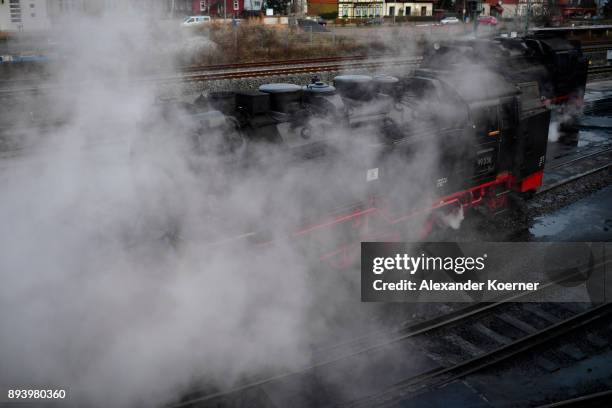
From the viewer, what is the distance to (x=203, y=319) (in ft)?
15.5

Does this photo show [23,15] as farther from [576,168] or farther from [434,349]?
Result: [576,168]

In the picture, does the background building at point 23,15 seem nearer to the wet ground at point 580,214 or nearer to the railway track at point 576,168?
the wet ground at point 580,214

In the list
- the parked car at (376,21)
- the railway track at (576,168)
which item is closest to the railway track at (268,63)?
the parked car at (376,21)

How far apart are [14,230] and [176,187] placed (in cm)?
123

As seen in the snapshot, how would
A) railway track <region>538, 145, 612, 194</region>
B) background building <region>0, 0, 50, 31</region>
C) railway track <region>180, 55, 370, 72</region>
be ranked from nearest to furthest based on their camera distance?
1. background building <region>0, 0, 50, 31</region>
2. railway track <region>538, 145, 612, 194</region>
3. railway track <region>180, 55, 370, 72</region>

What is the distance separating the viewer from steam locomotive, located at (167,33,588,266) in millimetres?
5223

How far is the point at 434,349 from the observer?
502 centimetres

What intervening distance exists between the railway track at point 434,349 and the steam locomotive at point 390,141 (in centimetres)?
126

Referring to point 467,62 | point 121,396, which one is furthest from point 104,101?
point 467,62

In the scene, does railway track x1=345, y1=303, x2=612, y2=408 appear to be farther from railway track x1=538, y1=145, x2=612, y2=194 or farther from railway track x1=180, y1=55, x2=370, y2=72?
railway track x1=180, y1=55, x2=370, y2=72

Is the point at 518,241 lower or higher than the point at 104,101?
lower

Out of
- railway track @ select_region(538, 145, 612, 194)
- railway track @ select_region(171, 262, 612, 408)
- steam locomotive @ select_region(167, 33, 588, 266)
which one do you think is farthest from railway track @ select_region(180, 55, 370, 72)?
railway track @ select_region(171, 262, 612, 408)

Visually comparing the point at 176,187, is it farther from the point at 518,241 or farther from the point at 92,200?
the point at 518,241

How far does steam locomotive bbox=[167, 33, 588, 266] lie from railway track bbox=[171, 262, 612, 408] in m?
1.26
